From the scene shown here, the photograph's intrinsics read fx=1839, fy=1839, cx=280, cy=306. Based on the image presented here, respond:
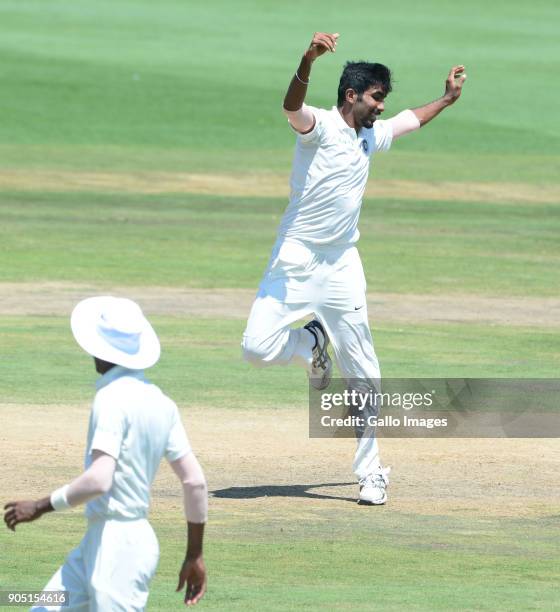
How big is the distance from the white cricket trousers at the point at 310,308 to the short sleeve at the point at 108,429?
4424 millimetres

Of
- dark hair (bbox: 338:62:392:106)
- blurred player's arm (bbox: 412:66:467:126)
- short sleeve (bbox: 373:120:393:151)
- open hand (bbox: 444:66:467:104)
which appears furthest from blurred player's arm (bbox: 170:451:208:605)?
open hand (bbox: 444:66:467:104)

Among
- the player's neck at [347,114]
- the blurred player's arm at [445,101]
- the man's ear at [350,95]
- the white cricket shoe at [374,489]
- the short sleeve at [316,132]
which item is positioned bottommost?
the white cricket shoe at [374,489]

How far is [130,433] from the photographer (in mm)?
6262

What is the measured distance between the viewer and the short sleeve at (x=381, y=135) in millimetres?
11016

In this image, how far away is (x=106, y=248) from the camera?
24.5m

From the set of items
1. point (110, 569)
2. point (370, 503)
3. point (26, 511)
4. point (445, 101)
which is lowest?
point (110, 569)

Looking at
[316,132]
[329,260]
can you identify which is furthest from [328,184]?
[329,260]

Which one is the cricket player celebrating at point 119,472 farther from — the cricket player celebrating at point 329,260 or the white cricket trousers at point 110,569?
the cricket player celebrating at point 329,260

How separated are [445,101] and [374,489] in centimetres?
262

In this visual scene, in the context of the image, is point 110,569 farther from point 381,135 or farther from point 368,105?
point 381,135

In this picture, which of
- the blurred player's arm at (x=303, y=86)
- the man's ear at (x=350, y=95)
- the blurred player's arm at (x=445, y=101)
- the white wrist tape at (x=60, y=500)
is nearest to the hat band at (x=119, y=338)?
the white wrist tape at (x=60, y=500)

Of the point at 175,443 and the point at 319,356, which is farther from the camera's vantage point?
the point at 319,356

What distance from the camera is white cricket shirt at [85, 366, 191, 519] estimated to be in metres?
6.25

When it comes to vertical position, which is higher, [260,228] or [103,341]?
[260,228]
